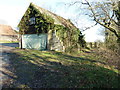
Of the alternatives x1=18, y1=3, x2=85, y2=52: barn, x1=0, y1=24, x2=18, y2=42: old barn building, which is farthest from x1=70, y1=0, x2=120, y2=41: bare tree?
x1=0, y1=24, x2=18, y2=42: old barn building

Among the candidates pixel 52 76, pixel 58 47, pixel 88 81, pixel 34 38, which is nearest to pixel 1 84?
pixel 52 76

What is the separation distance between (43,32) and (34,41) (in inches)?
88.4

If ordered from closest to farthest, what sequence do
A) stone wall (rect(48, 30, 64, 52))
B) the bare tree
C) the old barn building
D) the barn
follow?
the bare tree → stone wall (rect(48, 30, 64, 52)) → the barn → the old barn building

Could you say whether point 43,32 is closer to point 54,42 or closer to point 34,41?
point 34,41

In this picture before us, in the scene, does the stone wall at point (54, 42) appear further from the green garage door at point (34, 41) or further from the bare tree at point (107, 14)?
the bare tree at point (107, 14)

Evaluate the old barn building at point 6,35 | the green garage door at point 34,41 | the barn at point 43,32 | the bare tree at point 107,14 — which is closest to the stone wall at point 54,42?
the barn at point 43,32

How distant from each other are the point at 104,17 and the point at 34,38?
36.9ft

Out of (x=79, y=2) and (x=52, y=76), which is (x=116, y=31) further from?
(x=52, y=76)

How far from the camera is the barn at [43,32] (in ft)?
48.7

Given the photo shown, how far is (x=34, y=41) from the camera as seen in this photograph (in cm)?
1582

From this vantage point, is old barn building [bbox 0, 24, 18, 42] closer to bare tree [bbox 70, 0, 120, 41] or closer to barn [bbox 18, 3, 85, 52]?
barn [bbox 18, 3, 85, 52]

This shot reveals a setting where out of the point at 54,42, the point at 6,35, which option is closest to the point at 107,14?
the point at 54,42

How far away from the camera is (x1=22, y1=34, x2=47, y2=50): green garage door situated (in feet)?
50.0

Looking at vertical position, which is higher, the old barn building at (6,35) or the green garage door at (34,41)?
the old barn building at (6,35)
